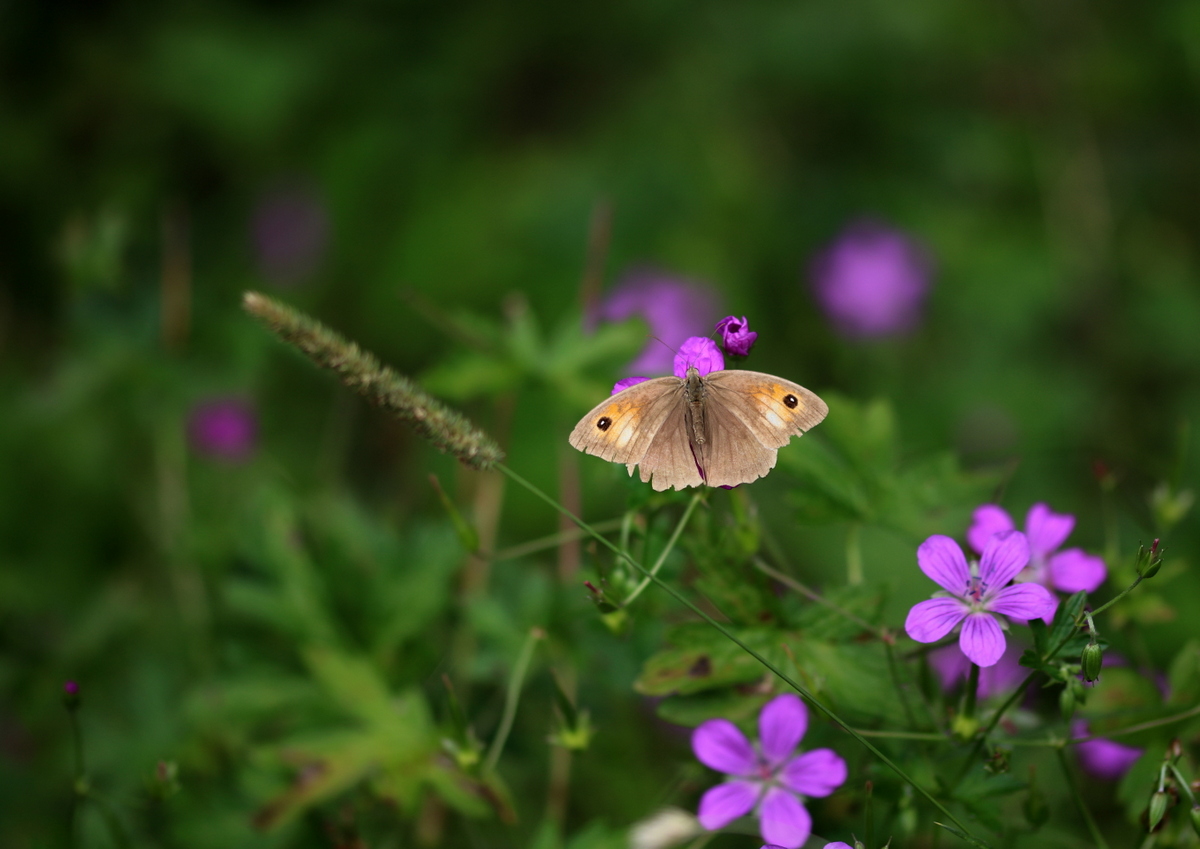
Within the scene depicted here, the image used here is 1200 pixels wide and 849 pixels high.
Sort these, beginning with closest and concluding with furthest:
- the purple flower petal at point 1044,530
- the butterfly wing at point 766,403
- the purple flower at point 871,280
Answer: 1. the butterfly wing at point 766,403
2. the purple flower petal at point 1044,530
3. the purple flower at point 871,280

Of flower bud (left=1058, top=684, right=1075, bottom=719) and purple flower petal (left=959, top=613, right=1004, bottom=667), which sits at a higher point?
purple flower petal (left=959, top=613, right=1004, bottom=667)

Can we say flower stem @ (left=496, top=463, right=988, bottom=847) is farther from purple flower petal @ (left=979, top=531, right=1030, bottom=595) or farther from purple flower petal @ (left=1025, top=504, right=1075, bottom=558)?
purple flower petal @ (left=1025, top=504, right=1075, bottom=558)

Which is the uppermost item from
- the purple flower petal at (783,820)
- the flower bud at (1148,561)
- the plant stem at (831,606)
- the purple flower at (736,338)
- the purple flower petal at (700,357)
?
the purple flower at (736,338)

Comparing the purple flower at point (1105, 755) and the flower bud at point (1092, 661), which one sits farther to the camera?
the purple flower at point (1105, 755)

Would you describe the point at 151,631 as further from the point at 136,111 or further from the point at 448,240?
the point at 136,111

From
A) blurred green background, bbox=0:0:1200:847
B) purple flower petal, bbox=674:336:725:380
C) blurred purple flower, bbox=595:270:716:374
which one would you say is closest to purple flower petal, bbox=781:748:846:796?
purple flower petal, bbox=674:336:725:380

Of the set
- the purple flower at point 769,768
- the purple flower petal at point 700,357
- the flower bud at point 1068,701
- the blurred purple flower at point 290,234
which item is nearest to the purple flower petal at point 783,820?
the purple flower at point 769,768

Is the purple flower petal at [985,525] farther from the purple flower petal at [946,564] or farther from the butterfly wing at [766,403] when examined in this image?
the butterfly wing at [766,403]
